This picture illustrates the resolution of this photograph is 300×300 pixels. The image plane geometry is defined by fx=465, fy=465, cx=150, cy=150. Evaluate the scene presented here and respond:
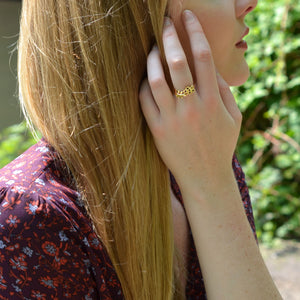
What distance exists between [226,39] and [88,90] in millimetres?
438

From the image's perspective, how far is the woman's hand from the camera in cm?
119

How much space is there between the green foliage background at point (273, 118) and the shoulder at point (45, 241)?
3120 millimetres

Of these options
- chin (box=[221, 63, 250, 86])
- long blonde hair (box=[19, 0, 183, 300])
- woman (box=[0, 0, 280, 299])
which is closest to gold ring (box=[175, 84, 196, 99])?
woman (box=[0, 0, 280, 299])

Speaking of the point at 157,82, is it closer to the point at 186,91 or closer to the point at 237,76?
the point at 186,91

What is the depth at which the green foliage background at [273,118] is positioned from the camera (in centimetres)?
418

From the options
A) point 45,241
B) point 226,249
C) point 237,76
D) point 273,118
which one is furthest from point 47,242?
point 273,118

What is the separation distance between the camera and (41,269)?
1.08 m

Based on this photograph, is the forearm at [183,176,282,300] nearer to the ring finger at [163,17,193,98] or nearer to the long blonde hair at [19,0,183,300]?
the long blonde hair at [19,0,183,300]

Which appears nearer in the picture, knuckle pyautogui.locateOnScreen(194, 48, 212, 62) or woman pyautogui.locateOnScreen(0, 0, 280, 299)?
woman pyautogui.locateOnScreen(0, 0, 280, 299)

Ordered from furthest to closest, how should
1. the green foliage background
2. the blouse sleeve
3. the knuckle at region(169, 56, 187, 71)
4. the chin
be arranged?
the green foliage background → the chin → the knuckle at region(169, 56, 187, 71) → the blouse sleeve

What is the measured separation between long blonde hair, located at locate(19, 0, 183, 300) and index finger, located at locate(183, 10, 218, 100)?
101 millimetres

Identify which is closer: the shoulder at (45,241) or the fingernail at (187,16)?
the shoulder at (45,241)

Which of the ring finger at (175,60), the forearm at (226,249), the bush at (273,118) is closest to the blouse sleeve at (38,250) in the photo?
the forearm at (226,249)

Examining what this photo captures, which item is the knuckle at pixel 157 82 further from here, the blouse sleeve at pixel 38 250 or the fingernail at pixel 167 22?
the blouse sleeve at pixel 38 250
